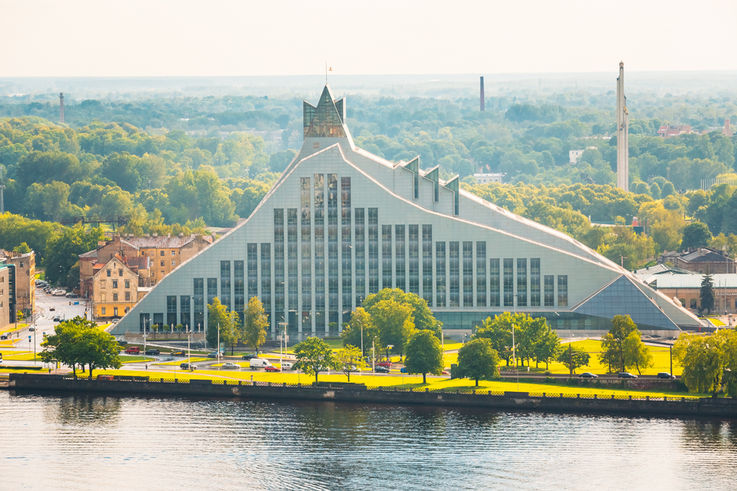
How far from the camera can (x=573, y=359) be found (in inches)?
6747

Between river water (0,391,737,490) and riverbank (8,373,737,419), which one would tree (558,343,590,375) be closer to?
riverbank (8,373,737,419)

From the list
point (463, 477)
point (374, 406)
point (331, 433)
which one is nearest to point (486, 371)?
point (374, 406)

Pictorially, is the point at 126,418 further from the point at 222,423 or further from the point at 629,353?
the point at 629,353

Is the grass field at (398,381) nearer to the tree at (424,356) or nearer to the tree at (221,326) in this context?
the tree at (424,356)

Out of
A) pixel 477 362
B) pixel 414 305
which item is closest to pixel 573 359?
pixel 477 362

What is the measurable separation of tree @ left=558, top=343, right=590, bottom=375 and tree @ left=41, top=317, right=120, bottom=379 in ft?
143

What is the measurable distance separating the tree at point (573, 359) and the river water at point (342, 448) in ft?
46.5

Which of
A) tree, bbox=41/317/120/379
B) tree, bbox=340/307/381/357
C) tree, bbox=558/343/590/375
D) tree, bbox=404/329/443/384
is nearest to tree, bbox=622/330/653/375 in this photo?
tree, bbox=558/343/590/375

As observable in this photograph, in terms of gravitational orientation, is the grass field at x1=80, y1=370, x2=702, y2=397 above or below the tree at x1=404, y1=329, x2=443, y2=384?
below

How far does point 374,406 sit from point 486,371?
11729mm

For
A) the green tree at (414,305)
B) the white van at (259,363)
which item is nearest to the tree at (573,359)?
the green tree at (414,305)

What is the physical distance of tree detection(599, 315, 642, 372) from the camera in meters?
171

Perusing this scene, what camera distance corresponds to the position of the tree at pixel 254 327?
7515 inches

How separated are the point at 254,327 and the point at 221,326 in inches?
139
